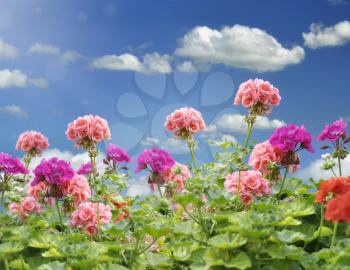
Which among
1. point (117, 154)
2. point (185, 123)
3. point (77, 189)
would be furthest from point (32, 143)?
point (185, 123)

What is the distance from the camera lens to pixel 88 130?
6012 millimetres

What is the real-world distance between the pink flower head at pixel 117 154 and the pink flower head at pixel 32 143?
69.7 inches

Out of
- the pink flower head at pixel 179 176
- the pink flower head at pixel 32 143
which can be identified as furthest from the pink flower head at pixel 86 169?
the pink flower head at pixel 32 143

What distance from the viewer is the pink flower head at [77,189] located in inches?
218

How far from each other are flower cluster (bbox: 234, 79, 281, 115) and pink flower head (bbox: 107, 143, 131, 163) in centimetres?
123

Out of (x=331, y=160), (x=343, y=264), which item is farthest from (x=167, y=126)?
(x=343, y=264)

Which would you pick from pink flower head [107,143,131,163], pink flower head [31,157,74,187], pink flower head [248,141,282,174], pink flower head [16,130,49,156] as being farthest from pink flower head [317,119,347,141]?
pink flower head [16,130,49,156]

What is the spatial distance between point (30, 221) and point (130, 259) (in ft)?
4.49

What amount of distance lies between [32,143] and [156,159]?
8.76 feet

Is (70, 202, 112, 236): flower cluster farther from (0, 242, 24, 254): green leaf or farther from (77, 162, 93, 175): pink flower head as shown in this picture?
(77, 162, 93, 175): pink flower head

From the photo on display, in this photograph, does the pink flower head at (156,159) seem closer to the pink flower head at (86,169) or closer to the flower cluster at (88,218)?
the flower cluster at (88,218)

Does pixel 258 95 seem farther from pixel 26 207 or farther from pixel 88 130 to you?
pixel 26 207

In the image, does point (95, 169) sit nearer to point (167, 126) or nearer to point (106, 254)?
point (167, 126)

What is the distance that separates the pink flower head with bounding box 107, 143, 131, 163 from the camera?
605 centimetres
